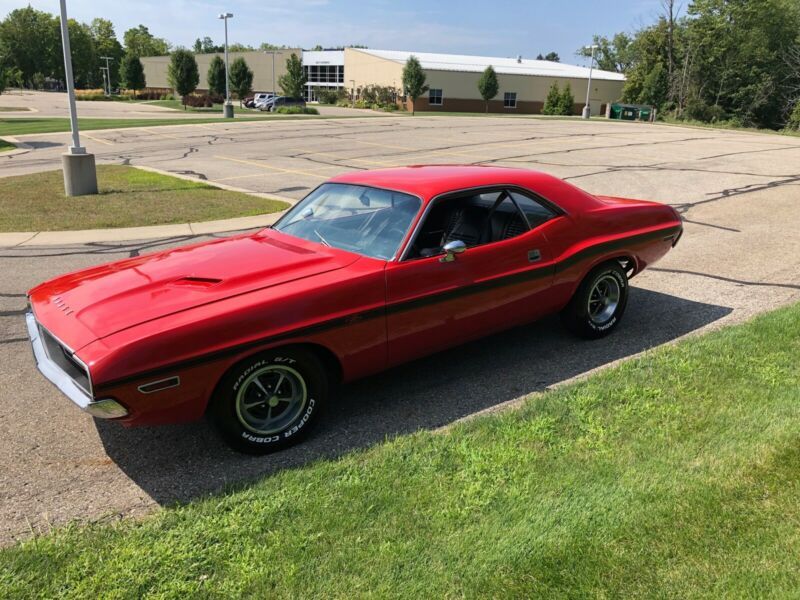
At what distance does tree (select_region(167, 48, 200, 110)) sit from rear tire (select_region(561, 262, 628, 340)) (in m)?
59.4

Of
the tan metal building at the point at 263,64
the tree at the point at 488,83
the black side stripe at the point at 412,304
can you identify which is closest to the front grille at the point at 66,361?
the black side stripe at the point at 412,304

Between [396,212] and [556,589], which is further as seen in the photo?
[396,212]

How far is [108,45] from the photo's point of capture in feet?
439

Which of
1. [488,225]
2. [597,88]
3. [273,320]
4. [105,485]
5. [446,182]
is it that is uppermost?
[597,88]

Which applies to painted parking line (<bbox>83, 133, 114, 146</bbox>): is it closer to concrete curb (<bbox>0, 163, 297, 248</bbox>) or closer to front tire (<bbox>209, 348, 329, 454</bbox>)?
concrete curb (<bbox>0, 163, 297, 248</bbox>)

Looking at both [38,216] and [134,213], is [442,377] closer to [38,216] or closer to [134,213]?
[134,213]

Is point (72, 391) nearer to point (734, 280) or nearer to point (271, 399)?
point (271, 399)

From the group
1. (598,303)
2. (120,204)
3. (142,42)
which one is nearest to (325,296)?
(598,303)

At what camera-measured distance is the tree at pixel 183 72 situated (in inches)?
2293

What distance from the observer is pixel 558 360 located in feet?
16.5

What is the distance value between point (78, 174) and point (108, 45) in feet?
470

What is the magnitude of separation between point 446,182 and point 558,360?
5.57 ft

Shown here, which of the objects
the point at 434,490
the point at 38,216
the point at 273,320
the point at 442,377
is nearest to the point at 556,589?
the point at 434,490

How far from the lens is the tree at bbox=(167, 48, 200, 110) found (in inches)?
2293
